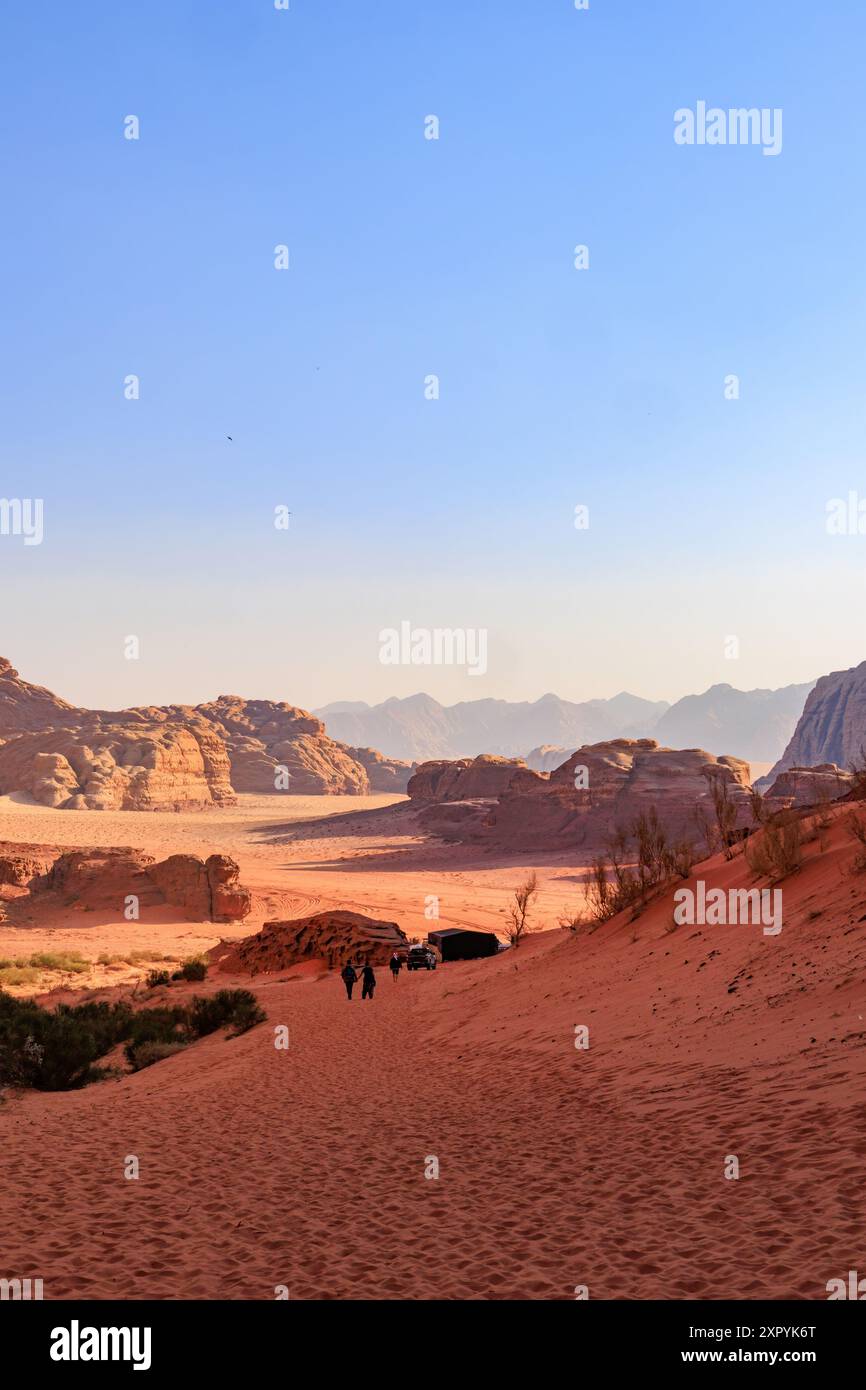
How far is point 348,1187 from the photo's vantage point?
7711mm

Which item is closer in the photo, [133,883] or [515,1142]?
[515,1142]

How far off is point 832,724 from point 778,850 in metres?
115

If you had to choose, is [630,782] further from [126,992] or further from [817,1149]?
[817,1149]

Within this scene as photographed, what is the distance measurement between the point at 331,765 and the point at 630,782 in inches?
3323

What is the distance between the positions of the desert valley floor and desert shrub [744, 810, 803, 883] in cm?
46

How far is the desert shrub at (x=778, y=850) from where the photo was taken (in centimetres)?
1656

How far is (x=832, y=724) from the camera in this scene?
122 metres

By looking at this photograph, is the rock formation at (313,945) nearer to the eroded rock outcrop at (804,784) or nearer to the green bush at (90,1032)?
the green bush at (90,1032)

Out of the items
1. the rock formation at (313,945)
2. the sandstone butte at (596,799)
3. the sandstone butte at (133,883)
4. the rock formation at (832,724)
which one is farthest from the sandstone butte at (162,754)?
the rock formation at (313,945)

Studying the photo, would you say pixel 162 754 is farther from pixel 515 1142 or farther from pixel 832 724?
pixel 515 1142

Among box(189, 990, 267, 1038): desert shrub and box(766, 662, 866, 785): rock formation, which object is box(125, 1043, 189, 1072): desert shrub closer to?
box(189, 990, 267, 1038): desert shrub

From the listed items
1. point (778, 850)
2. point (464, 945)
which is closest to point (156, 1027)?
point (778, 850)

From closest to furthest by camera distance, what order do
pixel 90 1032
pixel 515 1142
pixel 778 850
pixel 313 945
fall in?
pixel 515 1142 → pixel 778 850 → pixel 90 1032 → pixel 313 945

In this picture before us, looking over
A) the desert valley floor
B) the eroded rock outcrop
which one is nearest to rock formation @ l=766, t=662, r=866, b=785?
the eroded rock outcrop
